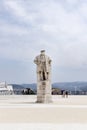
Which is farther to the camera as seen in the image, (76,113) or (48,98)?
(48,98)

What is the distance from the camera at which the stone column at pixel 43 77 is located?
102ft

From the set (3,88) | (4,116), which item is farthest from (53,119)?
(3,88)

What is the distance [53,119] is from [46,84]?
13.0 m

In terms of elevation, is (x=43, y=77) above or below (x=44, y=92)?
above

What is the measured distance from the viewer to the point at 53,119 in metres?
18.2

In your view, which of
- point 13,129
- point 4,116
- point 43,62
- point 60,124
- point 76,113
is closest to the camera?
point 13,129

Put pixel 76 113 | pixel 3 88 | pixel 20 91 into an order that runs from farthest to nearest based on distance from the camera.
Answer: pixel 3 88, pixel 20 91, pixel 76 113

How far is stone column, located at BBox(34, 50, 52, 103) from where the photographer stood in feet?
102

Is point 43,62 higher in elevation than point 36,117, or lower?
higher

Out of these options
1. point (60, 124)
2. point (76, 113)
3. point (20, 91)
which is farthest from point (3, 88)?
point (60, 124)

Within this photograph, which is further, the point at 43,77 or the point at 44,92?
the point at 43,77

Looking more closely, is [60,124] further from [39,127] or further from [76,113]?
[76,113]

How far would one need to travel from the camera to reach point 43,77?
102ft

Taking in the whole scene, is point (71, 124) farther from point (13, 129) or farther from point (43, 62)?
point (43, 62)
